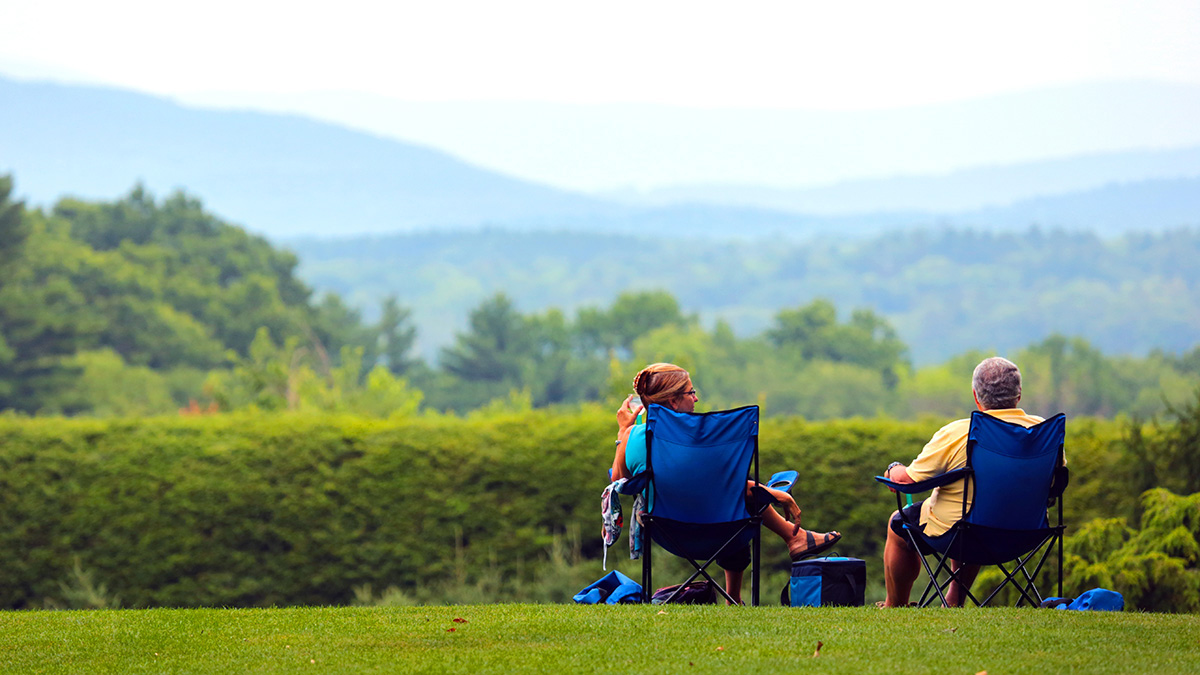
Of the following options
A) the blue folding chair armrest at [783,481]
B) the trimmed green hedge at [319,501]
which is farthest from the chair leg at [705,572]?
the trimmed green hedge at [319,501]

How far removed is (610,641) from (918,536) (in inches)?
60.5

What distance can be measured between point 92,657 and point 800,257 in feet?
487

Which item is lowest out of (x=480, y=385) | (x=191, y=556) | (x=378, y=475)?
(x=480, y=385)

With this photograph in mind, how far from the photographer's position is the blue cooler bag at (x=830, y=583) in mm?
5117

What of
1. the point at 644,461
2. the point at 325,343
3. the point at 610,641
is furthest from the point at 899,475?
the point at 325,343

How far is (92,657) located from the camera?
13.2 feet

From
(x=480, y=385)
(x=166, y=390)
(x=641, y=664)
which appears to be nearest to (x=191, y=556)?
(x=641, y=664)

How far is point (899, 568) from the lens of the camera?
506 cm

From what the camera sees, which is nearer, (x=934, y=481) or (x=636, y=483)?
(x=934, y=481)

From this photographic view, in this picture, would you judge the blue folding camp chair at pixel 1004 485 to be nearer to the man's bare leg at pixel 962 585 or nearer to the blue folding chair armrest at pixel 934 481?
the blue folding chair armrest at pixel 934 481

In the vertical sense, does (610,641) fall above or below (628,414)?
below

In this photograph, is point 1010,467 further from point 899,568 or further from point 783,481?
point 783,481

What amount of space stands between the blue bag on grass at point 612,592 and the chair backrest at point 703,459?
0.46m

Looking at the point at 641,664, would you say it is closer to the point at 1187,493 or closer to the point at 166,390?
the point at 1187,493
